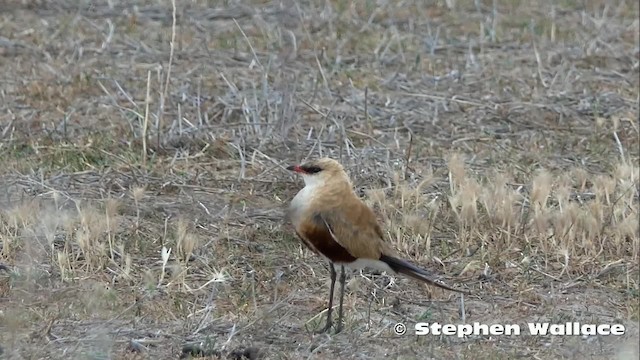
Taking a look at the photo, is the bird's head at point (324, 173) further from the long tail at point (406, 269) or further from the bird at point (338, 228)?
the long tail at point (406, 269)

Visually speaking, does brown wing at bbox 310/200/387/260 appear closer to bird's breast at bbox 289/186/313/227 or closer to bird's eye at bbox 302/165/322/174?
bird's breast at bbox 289/186/313/227

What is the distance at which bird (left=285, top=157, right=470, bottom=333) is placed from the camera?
5.78 metres

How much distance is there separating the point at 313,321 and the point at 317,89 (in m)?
3.87

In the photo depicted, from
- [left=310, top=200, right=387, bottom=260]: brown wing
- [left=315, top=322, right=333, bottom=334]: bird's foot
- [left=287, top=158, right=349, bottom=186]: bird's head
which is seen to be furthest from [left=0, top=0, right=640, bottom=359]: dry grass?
[left=287, top=158, right=349, bottom=186]: bird's head

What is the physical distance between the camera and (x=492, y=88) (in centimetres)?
1018

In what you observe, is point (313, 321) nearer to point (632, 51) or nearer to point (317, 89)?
point (317, 89)

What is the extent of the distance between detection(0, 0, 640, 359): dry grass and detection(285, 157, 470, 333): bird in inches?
14.1

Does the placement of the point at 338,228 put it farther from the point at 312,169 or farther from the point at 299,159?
the point at 299,159

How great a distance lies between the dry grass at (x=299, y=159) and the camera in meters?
6.15

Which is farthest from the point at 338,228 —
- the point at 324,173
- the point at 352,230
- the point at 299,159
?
the point at 299,159

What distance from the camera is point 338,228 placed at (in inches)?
228

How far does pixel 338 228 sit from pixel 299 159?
258 cm

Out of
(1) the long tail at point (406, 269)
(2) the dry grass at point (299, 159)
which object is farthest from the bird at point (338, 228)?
(2) the dry grass at point (299, 159)

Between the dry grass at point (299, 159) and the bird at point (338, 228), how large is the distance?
359 millimetres
